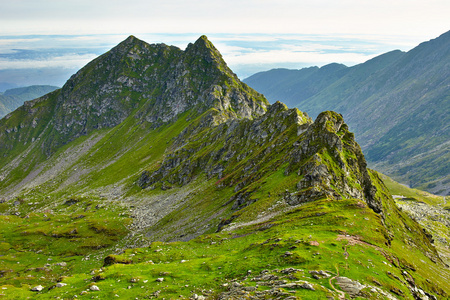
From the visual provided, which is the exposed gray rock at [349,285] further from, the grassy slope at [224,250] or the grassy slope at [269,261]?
the grassy slope at [224,250]

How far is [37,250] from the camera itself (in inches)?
4031

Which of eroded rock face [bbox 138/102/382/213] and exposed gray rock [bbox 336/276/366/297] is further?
eroded rock face [bbox 138/102/382/213]

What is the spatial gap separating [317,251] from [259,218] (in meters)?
32.9

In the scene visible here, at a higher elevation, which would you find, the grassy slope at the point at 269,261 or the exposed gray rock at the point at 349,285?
the exposed gray rock at the point at 349,285

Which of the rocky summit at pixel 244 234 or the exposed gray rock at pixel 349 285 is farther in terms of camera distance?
the rocky summit at pixel 244 234

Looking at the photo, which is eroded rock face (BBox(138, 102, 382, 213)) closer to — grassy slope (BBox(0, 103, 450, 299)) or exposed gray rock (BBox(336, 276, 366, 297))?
grassy slope (BBox(0, 103, 450, 299))

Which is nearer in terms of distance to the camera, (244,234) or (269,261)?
(269,261)

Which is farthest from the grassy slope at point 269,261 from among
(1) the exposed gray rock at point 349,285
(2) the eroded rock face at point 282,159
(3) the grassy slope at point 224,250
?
(2) the eroded rock face at point 282,159

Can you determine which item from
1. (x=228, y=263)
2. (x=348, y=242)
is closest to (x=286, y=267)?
(x=228, y=263)

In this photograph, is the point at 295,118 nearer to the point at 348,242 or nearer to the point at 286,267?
the point at 348,242

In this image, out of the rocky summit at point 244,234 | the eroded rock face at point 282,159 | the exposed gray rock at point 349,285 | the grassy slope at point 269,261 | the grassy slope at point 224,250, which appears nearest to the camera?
the exposed gray rock at point 349,285

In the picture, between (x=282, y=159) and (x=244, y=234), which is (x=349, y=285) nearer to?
(x=244, y=234)

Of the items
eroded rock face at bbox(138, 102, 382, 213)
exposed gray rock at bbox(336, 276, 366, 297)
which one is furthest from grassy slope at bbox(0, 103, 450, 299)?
eroded rock face at bbox(138, 102, 382, 213)

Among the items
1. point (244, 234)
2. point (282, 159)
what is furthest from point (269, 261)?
point (282, 159)
